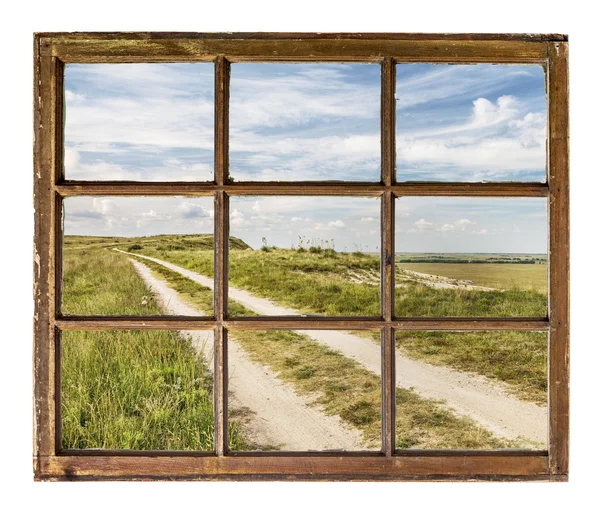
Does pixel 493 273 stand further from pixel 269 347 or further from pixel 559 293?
pixel 559 293

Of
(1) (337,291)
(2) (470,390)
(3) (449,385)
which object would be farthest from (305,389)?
(2) (470,390)

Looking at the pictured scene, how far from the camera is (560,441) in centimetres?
103

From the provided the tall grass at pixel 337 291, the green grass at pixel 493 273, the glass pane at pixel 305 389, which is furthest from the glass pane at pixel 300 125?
the glass pane at pixel 305 389

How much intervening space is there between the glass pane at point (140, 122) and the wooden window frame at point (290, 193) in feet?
3.29

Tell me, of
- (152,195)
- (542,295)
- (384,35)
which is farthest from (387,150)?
(542,295)

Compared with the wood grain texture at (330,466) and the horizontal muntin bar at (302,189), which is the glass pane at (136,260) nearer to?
the horizontal muntin bar at (302,189)

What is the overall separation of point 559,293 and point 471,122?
234cm

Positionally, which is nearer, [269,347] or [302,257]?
[269,347]

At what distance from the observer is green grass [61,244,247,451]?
1623 mm

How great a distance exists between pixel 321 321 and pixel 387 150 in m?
0.39

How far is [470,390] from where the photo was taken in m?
2.74

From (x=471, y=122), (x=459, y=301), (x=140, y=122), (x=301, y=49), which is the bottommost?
(x=459, y=301)

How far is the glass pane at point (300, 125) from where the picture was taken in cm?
235

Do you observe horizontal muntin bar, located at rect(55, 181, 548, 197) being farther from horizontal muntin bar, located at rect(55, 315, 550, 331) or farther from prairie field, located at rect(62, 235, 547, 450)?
prairie field, located at rect(62, 235, 547, 450)
